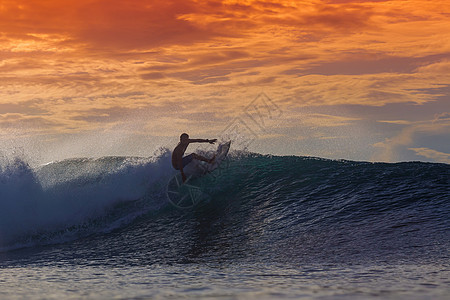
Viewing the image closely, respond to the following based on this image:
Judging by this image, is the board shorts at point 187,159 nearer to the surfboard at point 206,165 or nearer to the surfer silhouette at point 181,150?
the surfer silhouette at point 181,150

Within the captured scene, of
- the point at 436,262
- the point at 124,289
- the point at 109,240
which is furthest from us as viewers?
the point at 109,240

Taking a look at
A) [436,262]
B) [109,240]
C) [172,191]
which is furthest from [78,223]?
[436,262]

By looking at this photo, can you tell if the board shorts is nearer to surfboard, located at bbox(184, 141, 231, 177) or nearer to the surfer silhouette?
the surfer silhouette

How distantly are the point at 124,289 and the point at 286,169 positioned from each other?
10337 millimetres

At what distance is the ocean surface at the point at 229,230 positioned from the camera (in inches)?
212

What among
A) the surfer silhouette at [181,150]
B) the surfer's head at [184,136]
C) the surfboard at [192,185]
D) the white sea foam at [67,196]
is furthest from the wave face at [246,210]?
the surfer's head at [184,136]

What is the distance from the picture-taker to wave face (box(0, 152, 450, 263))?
8.24 metres

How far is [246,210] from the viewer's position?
12.0 metres

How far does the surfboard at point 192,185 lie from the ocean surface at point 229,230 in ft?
0.25

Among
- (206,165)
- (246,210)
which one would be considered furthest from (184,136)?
(246,210)

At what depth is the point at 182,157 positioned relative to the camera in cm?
1423

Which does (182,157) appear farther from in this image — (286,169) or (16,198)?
(16,198)

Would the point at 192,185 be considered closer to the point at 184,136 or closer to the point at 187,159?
the point at 187,159

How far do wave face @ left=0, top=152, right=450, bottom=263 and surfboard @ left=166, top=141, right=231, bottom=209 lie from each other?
164 mm
